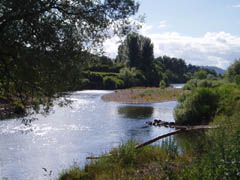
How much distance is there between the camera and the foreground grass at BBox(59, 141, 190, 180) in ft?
28.3

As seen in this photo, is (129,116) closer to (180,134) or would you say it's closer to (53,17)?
(180,134)

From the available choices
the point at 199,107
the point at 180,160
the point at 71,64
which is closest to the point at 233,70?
the point at 199,107

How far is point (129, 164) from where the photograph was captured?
10.1 metres

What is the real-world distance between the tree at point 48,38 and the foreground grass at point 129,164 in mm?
3165

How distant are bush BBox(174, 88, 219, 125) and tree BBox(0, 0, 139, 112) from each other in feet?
56.5

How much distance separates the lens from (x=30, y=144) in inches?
736

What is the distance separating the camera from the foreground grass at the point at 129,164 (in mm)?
8633

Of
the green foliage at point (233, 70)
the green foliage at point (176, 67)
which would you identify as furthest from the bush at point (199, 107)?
the green foliage at point (176, 67)

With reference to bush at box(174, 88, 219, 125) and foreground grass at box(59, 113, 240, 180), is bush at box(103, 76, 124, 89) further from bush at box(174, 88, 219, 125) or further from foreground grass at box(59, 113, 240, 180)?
foreground grass at box(59, 113, 240, 180)

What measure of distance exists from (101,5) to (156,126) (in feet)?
60.6

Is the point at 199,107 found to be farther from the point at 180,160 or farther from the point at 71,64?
the point at 71,64

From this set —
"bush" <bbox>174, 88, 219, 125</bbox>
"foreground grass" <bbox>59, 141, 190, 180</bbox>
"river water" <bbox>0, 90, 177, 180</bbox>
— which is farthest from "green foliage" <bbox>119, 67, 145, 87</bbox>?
"foreground grass" <bbox>59, 141, 190, 180</bbox>

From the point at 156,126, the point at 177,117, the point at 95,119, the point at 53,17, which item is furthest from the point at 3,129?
the point at 53,17

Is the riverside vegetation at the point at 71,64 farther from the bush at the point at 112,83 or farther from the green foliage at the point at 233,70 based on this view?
the bush at the point at 112,83
